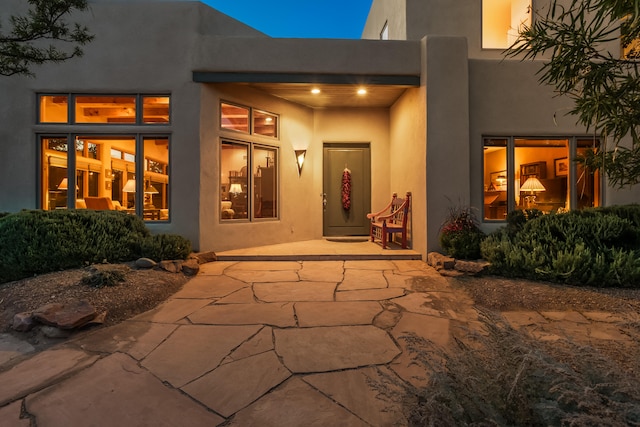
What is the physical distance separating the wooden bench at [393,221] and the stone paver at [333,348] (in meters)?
4.10

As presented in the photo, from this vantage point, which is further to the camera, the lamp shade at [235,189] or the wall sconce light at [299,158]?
the wall sconce light at [299,158]

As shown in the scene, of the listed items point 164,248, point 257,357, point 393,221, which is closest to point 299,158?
point 393,221

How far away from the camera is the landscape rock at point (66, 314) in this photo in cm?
324

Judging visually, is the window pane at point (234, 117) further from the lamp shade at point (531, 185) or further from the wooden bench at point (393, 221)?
the lamp shade at point (531, 185)

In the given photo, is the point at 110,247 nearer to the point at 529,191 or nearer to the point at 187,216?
the point at 187,216

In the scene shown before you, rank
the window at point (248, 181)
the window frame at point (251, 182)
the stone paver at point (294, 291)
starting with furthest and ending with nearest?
1. the window at point (248, 181)
2. the window frame at point (251, 182)
3. the stone paver at point (294, 291)

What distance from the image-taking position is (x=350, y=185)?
30.2ft

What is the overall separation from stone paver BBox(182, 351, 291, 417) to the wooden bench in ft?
16.3

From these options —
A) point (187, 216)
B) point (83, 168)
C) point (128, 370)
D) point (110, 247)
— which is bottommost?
point (128, 370)

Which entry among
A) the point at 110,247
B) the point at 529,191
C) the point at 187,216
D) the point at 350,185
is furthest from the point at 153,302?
the point at 529,191

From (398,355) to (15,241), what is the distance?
510 cm

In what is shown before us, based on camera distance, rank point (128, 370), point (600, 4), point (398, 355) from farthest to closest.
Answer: point (398, 355), point (128, 370), point (600, 4)

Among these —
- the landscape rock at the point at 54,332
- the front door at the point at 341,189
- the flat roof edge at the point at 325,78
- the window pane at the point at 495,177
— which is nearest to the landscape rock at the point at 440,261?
the window pane at the point at 495,177

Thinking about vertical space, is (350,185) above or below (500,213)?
above
